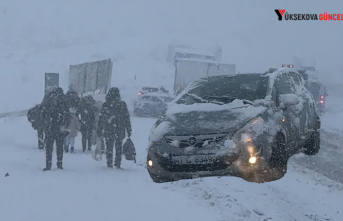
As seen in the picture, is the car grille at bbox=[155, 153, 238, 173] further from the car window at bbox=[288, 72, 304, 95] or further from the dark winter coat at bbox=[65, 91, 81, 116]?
the dark winter coat at bbox=[65, 91, 81, 116]

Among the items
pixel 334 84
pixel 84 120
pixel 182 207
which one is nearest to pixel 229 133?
pixel 182 207

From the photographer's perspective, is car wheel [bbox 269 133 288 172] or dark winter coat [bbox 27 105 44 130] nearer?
car wheel [bbox 269 133 288 172]

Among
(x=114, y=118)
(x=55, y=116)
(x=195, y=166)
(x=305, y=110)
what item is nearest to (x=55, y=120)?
(x=55, y=116)

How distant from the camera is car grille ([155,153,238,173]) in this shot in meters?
5.45

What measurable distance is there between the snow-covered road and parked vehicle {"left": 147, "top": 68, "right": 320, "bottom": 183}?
40.9 inches

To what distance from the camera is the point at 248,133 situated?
214 inches

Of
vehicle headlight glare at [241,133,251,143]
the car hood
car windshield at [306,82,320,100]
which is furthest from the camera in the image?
car windshield at [306,82,320,100]

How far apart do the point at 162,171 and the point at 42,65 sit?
5811 cm

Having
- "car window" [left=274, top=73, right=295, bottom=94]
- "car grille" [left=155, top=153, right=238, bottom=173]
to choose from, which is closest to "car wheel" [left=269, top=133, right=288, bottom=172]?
"car grille" [left=155, top=153, right=238, bottom=173]

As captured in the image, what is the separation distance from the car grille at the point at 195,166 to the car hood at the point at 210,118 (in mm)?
360

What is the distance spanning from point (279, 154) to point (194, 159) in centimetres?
125

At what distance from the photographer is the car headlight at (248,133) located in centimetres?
541

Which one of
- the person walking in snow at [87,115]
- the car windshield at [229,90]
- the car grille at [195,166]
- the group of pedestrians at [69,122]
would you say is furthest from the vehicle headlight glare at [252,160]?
the person walking in snow at [87,115]

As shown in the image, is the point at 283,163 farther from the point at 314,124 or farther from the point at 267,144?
the point at 314,124
